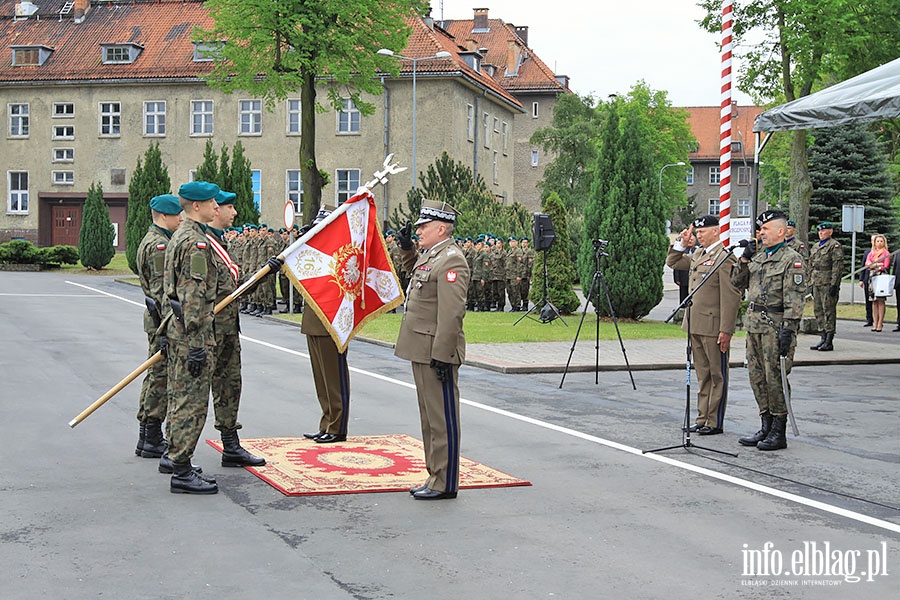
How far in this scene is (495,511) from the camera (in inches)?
298

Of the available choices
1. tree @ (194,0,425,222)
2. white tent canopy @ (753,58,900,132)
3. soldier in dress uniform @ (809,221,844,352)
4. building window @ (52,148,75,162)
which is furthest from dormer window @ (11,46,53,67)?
Answer: white tent canopy @ (753,58,900,132)

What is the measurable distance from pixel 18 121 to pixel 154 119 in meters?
7.77

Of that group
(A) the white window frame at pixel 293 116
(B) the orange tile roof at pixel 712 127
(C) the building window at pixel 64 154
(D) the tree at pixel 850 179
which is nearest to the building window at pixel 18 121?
(C) the building window at pixel 64 154

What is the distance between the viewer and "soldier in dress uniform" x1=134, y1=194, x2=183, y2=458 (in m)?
9.05

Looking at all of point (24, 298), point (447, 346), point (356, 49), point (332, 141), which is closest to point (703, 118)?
point (332, 141)

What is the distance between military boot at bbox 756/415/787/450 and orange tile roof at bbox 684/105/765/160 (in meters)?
101

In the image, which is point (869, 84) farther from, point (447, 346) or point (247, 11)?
point (247, 11)

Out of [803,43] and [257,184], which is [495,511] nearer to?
[803,43]

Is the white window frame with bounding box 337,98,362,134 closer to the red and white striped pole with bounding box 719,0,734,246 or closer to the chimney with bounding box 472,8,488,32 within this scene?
the chimney with bounding box 472,8,488,32

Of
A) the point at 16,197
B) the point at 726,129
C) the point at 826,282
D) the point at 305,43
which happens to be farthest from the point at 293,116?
the point at 726,129

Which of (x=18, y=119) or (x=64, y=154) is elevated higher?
(x=18, y=119)

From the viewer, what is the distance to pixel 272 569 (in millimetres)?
6059

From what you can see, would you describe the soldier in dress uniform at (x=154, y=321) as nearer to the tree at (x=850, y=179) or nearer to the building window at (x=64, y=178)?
the tree at (x=850, y=179)

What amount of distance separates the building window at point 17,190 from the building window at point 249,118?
12.5 m
